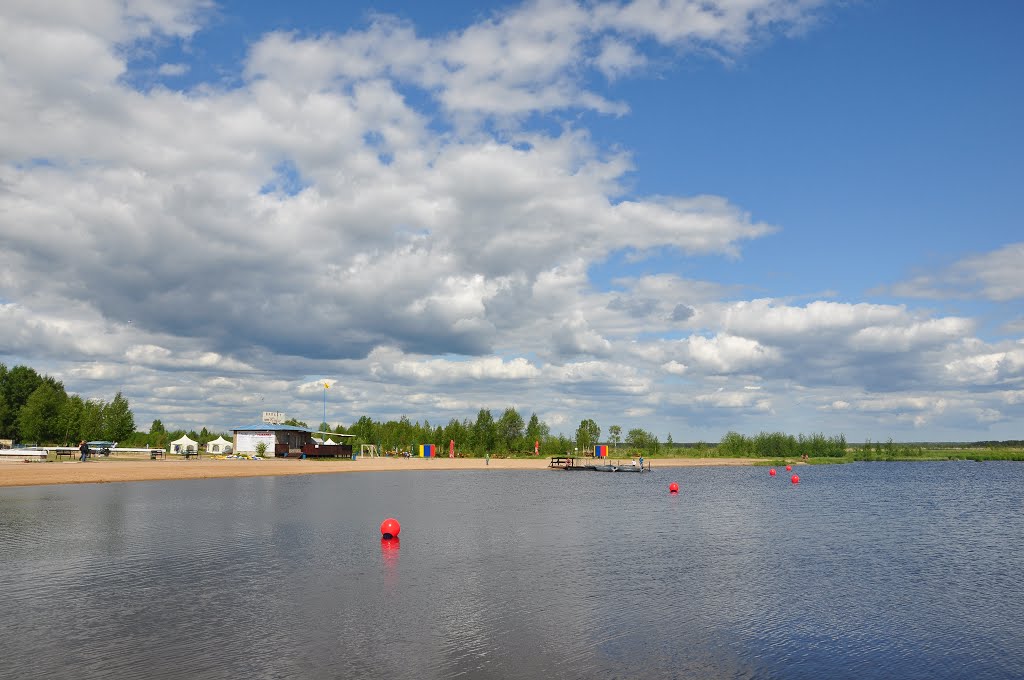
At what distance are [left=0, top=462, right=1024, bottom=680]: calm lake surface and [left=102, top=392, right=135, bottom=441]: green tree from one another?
122m

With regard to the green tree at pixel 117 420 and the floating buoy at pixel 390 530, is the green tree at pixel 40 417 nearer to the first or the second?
the green tree at pixel 117 420

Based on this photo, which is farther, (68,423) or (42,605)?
(68,423)

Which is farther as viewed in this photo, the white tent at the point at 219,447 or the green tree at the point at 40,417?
the white tent at the point at 219,447

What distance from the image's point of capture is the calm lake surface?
56.2 ft

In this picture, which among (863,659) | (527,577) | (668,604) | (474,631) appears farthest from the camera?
(527,577)

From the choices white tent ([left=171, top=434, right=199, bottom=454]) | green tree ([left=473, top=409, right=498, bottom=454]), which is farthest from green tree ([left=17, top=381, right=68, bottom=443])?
green tree ([left=473, top=409, right=498, bottom=454])

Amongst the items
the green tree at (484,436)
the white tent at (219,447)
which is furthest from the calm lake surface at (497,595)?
the green tree at (484,436)

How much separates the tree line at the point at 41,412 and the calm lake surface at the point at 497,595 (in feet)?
340

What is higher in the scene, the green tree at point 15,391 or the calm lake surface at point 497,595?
the green tree at point 15,391

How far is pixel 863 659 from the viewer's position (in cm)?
1809

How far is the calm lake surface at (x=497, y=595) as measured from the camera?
17.1 metres

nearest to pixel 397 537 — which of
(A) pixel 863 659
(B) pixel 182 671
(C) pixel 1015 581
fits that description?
(B) pixel 182 671

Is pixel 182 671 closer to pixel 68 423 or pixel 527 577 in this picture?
pixel 527 577

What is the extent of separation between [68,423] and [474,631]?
5737 inches
